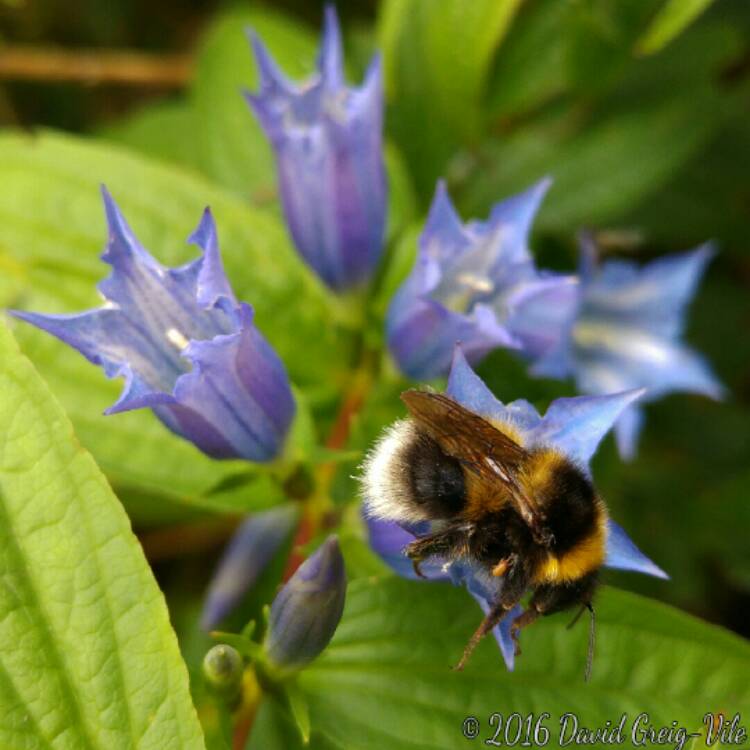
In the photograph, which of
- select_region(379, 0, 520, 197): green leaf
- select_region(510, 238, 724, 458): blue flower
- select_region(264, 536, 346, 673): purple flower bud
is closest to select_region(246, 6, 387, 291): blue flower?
select_region(379, 0, 520, 197): green leaf

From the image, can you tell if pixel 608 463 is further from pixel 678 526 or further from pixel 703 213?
pixel 703 213

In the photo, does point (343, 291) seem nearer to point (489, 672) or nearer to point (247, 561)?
point (247, 561)

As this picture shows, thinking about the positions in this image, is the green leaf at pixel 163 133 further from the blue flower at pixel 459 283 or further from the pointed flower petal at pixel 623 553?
the pointed flower petal at pixel 623 553

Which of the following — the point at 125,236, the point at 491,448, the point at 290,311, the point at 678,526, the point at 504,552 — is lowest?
the point at 678,526

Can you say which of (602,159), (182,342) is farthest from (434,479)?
(602,159)

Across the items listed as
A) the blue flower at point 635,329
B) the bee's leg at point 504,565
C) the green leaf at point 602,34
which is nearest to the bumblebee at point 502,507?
the bee's leg at point 504,565

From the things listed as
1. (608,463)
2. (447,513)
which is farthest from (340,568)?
(608,463)
